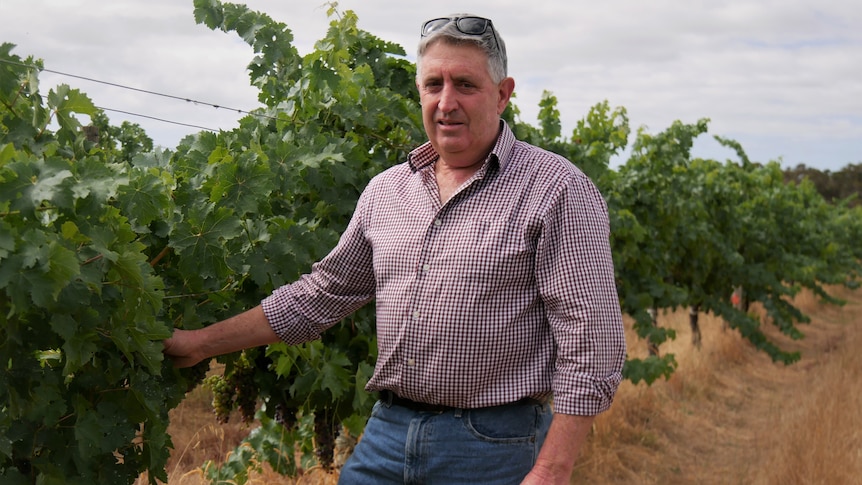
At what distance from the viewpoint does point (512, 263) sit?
247cm

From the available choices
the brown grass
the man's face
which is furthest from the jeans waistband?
the brown grass

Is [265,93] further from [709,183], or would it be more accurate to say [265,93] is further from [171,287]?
[709,183]

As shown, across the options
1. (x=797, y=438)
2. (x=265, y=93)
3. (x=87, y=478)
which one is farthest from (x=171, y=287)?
(x=797, y=438)

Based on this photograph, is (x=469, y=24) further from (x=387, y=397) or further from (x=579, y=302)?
(x=387, y=397)

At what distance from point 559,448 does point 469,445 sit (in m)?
0.26

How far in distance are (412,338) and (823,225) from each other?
22.6m

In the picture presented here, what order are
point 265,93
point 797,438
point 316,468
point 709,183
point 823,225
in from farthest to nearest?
point 823,225
point 709,183
point 797,438
point 316,468
point 265,93

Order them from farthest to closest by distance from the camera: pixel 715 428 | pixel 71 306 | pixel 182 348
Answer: pixel 715 428, pixel 182 348, pixel 71 306

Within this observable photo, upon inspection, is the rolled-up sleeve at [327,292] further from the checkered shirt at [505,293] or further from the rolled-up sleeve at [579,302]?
the rolled-up sleeve at [579,302]

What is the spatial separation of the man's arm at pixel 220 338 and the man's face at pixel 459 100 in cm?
75

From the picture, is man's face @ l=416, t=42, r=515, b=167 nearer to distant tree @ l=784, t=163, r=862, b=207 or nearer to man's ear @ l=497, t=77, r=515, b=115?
man's ear @ l=497, t=77, r=515, b=115

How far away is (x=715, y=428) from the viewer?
1091 centimetres

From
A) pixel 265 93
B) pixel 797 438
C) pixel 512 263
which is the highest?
pixel 265 93

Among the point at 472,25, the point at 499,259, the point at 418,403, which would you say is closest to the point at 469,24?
the point at 472,25
